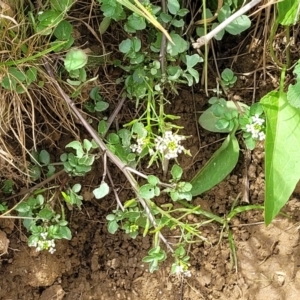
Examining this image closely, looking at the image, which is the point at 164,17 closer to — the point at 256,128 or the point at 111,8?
the point at 111,8

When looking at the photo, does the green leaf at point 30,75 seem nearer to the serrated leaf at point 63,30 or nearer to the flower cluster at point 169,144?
the serrated leaf at point 63,30

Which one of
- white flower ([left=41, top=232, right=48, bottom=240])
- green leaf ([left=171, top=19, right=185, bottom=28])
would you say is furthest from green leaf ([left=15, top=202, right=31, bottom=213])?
green leaf ([left=171, top=19, right=185, bottom=28])

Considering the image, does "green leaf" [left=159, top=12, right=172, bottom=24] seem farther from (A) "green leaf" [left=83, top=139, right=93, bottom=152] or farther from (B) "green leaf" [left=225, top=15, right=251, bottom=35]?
(A) "green leaf" [left=83, top=139, right=93, bottom=152]

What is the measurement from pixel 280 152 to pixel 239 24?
29cm

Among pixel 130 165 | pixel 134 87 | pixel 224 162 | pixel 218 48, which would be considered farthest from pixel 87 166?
pixel 218 48

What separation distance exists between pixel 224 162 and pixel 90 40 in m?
0.41

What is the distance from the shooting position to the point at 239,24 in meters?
1.42

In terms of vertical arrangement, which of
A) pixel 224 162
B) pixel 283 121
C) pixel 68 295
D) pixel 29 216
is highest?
pixel 283 121

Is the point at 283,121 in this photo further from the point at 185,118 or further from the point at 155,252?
the point at 155,252

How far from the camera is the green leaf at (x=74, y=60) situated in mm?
1333

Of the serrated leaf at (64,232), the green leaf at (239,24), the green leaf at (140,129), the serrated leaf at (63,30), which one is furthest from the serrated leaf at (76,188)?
the green leaf at (239,24)

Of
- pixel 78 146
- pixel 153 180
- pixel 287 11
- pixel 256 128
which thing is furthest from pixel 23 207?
pixel 287 11

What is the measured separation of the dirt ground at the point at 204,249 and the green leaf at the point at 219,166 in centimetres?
6

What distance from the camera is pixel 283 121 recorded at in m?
1.49
